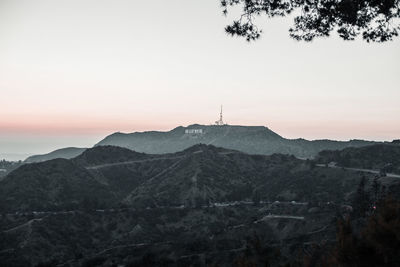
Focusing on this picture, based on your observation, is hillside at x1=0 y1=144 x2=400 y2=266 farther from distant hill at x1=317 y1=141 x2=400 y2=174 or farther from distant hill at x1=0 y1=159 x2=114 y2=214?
distant hill at x1=317 y1=141 x2=400 y2=174

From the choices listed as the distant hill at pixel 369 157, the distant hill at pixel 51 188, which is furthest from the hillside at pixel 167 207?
the distant hill at pixel 369 157

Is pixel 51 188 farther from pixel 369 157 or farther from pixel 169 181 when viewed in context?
pixel 369 157

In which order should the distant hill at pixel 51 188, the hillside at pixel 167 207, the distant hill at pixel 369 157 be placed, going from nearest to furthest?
the hillside at pixel 167 207
the distant hill at pixel 51 188
the distant hill at pixel 369 157

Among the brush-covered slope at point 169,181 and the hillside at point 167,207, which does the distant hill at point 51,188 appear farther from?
the hillside at point 167,207

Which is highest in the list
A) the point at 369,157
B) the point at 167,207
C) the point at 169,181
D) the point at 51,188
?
the point at 369,157

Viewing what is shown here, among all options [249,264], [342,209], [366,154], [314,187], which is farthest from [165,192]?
[249,264]

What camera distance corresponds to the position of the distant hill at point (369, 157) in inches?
5886

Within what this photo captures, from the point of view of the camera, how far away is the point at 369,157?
158 m

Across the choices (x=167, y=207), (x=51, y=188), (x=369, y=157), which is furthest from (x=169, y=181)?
(x=369, y=157)

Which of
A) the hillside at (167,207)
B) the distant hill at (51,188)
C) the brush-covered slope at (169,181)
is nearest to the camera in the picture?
the hillside at (167,207)

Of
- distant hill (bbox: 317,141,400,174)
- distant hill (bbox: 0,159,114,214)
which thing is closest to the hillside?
distant hill (bbox: 0,159,114,214)

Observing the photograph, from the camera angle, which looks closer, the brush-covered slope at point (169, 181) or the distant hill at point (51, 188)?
the distant hill at point (51, 188)

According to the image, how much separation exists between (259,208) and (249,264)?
108480mm

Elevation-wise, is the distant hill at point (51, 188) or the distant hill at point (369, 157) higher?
the distant hill at point (369, 157)
